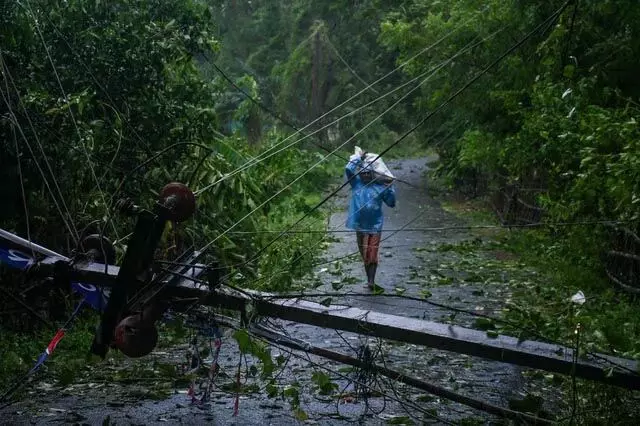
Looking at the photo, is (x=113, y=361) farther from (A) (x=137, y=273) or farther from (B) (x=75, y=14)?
(B) (x=75, y=14)

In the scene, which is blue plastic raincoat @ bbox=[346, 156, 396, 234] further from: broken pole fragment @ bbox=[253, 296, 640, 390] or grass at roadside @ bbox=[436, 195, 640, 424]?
broken pole fragment @ bbox=[253, 296, 640, 390]

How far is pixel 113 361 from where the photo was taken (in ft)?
31.1

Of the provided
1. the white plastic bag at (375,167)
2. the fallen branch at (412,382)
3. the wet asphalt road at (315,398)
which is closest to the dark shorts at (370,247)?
the white plastic bag at (375,167)

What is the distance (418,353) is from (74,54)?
203 inches

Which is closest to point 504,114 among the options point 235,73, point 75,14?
point 75,14

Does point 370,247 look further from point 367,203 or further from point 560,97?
point 560,97

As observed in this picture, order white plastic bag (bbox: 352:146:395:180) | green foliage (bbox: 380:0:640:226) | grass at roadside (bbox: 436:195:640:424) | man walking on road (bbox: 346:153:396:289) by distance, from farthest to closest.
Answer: man walking on road (bbox: 346:153:396:289) < white plastic bag (bbox: 352:146:395:180) < green foliage (bbox: 380:0:640:226) < grass at roadside (bbox: 436:195:640:424)

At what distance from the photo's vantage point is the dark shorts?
13.3 metres

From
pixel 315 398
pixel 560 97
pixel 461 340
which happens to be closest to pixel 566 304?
pixel 560 97

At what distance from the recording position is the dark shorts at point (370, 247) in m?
13.3

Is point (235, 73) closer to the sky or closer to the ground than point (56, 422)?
closer to the sky

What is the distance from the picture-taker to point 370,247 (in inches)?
524

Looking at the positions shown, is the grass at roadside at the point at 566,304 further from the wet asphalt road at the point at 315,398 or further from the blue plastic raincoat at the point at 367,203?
the blue plastic raincoat at the point at 367,203

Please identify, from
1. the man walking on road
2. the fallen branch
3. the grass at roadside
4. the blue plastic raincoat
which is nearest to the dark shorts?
the man walking on road
